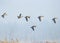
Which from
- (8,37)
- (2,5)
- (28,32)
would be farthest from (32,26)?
(2,5)

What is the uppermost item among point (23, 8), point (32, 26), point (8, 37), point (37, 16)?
point (23, 8)

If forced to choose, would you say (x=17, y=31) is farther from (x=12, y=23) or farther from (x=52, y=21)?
(x=52, y=21)

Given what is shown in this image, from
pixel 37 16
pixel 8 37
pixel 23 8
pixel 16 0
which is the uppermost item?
pixel 16 0

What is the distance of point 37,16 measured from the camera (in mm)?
1385

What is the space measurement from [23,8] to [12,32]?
0.31m

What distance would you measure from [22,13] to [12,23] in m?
0.16

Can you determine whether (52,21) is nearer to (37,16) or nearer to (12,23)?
(37,16)

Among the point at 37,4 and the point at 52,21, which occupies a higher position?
the point at 37,4

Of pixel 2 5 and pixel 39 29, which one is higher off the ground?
pixel 2 5

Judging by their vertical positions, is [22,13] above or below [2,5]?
below

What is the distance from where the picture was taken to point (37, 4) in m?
1.42

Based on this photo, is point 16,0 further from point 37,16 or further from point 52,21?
point 52,21

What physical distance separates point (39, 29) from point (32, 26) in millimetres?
88

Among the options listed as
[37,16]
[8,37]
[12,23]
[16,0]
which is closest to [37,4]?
[37,16]
